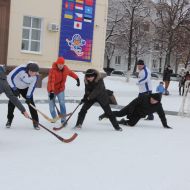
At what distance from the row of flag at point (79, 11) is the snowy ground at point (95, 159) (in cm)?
1221

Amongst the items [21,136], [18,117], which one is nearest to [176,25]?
[18,117]

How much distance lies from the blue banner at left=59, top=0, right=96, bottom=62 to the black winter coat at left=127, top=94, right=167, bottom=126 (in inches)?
454

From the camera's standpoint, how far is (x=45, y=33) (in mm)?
21328

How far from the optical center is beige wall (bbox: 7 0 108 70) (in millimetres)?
20453

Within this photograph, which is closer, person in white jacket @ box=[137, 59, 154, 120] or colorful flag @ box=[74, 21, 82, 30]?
person in white jacket @ box=[137, 59, 154, 120]

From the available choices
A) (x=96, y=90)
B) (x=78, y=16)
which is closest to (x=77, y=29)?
(x=78, y=16)

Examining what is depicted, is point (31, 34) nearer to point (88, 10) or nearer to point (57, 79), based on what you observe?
point (88, 10)

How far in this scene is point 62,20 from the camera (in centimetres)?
2164

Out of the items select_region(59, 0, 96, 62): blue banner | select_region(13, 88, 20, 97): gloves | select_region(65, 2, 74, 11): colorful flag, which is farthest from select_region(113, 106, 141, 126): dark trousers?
select_region(65, 2, 74, 11): colorful flag

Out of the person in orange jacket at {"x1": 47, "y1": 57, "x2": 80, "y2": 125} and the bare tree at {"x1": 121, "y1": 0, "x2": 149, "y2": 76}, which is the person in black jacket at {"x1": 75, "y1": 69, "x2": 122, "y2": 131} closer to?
the person in orange jacket at {"x1": 47, "y1": 57, "x2": 80, "y2": 125}

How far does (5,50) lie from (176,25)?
23520 mm

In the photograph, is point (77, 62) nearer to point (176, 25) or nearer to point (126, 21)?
point (176, 25)

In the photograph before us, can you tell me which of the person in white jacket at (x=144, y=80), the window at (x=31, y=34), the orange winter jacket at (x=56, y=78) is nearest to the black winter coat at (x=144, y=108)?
the person in white jacket at (x=144, y=80)

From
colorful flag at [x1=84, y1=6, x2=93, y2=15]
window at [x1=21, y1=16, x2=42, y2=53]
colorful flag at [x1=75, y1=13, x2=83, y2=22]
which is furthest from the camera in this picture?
colorful flag at [x1=84, y1=6, x2=93, y2=15]
